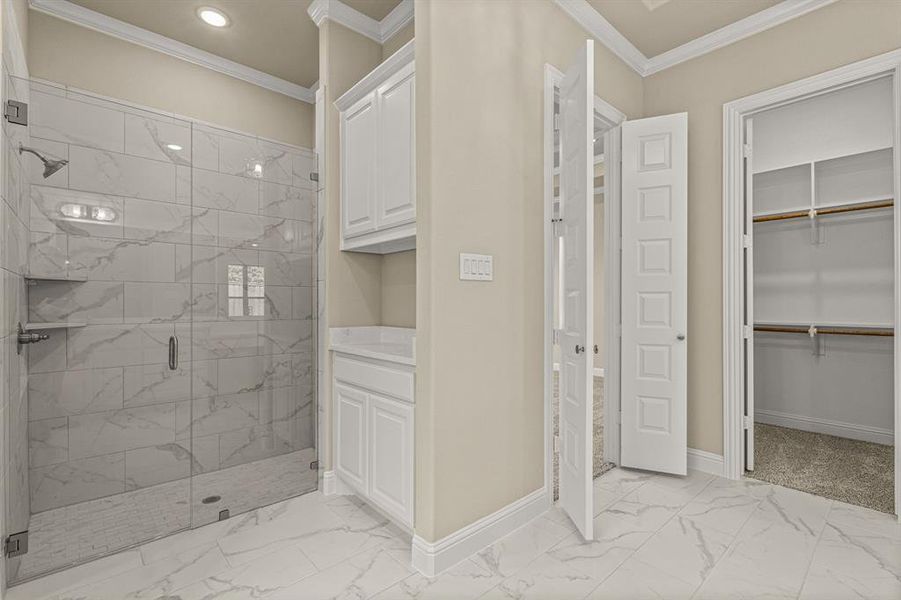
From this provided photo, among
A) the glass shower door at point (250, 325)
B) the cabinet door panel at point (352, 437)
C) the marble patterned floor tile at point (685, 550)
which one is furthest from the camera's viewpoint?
the glass shower door at point (250, 325)

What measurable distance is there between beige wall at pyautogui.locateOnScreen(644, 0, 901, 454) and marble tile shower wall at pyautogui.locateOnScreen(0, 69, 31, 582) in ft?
11.4

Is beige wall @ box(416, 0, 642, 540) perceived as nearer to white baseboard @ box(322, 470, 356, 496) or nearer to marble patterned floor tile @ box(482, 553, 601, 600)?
marble patterned floor tile @ box(482, 553, 601, 600)

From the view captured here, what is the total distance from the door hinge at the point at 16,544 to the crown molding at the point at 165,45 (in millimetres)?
2761

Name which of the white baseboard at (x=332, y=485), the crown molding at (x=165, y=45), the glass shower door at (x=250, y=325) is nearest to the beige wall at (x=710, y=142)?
the white baseboard at (x=332, y=485)

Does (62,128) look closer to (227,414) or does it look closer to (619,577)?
(227,414)

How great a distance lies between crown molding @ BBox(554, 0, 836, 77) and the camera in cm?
251

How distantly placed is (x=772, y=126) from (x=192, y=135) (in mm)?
4428

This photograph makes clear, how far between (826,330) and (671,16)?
2676 millimetres

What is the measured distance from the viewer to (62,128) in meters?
2.05

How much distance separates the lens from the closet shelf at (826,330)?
128 inches

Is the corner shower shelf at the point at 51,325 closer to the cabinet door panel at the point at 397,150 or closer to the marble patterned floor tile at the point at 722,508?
the cabinet door panel at the point at 397,150

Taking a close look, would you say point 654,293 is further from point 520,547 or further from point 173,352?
point 173,352

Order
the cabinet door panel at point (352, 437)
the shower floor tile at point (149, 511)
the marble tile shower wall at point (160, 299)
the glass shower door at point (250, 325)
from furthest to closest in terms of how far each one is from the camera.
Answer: the glass shower door at point (250, 325), the cabinet door panel at point (352, 437), the marble tile shower wall at point (160, 299), the shower floor tile at point (149, 511)

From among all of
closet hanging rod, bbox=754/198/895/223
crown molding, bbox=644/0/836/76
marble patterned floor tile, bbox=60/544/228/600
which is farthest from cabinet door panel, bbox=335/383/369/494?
closet hanging rod, bbox=754/198/895/223
